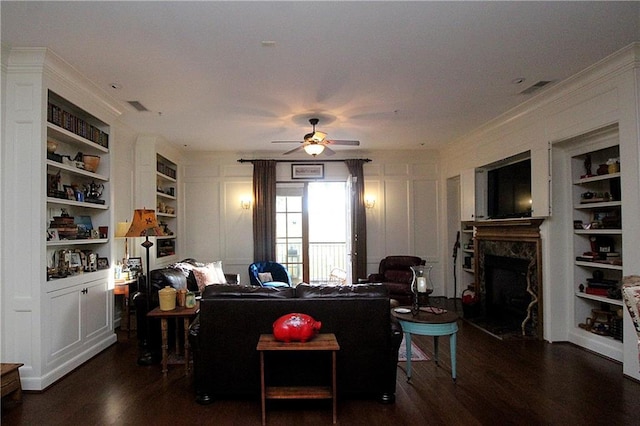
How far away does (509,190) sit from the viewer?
534 cm

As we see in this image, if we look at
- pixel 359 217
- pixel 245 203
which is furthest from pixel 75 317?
pixel 359 217

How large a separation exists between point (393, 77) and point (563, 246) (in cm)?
288

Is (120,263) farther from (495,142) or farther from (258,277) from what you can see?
(495,142)

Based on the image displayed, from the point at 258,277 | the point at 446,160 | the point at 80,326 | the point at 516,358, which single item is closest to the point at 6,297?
the point at 80,326

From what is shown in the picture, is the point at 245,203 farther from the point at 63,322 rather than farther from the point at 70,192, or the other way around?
the point at 63,322

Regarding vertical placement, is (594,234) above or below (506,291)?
above

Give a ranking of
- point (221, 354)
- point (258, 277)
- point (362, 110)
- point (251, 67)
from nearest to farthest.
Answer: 1. point (221, 354)
2. point (251, 67)
3. point (362, 110)
4. point (258, 277)

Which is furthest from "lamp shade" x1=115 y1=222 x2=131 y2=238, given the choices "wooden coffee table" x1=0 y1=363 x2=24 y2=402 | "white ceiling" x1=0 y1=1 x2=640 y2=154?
"wooden coffee table" x1=0 y1=363 x2=24 y2=402

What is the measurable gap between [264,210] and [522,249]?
4472mm

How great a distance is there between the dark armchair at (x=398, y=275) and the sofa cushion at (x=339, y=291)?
3394mm

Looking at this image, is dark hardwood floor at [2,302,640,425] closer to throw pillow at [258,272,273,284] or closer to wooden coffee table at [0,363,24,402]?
wooden coffee table at [0,363,24,402]

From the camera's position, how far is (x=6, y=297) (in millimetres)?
3250

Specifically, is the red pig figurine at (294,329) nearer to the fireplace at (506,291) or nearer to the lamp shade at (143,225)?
the lamp shade at (143,225)

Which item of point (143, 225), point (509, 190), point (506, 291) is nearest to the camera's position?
point (143, 225)
